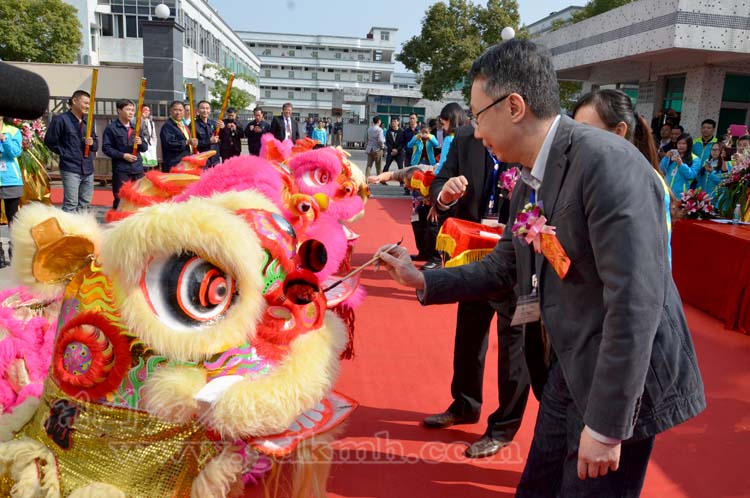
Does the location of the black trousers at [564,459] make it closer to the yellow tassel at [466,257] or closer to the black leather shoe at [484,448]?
the black leather shoe at [484,448]

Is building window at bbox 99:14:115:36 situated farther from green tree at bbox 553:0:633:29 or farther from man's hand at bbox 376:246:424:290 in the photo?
man's hand at bbox 376:246:424:290

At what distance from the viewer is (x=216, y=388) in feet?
4.77

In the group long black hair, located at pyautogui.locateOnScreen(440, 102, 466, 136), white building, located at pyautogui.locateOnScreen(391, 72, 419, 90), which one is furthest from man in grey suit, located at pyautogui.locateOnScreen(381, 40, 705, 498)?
white building, located at pyautogui.locateOnScreen(391, 72, 419, 90)

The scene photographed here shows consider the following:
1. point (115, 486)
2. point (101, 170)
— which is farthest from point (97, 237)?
point (101, 170)

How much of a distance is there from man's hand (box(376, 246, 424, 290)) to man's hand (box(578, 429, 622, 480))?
2.35ft

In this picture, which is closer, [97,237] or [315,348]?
[315,348]

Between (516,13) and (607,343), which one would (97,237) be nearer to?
(607,343)

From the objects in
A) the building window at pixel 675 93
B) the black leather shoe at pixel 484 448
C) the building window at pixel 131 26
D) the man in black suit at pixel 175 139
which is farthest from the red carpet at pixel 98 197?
the building window at pixel 131 26

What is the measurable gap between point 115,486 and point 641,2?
15.5 m

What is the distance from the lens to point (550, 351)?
5.17 ft

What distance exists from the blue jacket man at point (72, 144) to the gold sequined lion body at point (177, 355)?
5500 millimetres

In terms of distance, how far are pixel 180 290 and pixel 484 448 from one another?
1.72 m

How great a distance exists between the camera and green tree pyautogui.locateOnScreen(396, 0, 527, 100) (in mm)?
24625

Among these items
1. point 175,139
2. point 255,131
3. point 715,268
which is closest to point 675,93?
point 255,131
